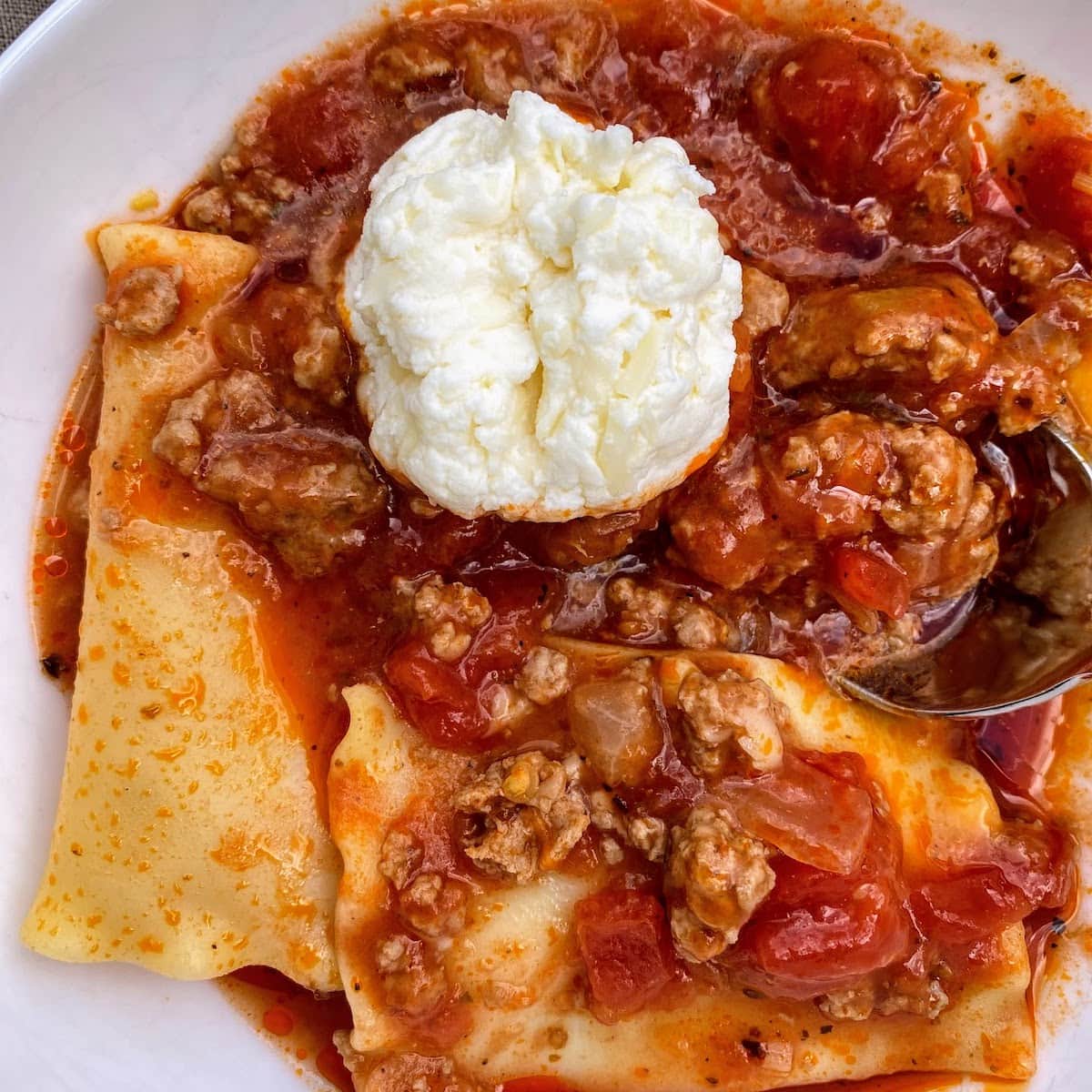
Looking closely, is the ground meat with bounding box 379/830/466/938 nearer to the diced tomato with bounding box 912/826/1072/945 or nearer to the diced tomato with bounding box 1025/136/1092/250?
the diced tomato with bounding box 912/826/1072/945

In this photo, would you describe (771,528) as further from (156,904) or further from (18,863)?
(18,863)

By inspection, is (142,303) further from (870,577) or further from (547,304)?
(870,577)

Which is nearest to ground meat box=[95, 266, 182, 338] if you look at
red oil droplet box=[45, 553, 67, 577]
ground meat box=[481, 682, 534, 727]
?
red oil droplet box=[45, 553, 67, 577]

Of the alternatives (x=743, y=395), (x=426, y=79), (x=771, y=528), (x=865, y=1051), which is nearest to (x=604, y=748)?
(x=771, y=528)

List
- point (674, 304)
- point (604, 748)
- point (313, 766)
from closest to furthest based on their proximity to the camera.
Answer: point (674, 304)
point (604, 748)
point (313, 766)

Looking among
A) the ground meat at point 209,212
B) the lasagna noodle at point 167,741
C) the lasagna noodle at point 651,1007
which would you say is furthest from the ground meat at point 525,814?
the ground meat at point 209,212

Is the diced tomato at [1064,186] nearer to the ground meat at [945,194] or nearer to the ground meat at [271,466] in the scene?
the ground meat at [945,194]
